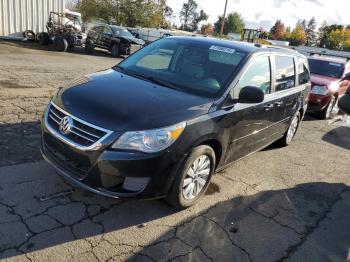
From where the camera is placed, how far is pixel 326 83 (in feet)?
31.5

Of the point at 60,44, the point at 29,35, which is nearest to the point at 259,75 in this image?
the point at 60,44

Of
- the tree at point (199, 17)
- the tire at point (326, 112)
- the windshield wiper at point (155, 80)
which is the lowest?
the tire at point (326, 112)

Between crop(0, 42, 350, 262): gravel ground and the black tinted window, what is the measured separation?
1.28 meters

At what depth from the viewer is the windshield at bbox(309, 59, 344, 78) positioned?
419 inches

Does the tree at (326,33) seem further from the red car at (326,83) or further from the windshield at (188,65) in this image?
the windshield at (188,65)

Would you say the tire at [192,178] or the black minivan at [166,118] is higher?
the black minivan at [166,118]

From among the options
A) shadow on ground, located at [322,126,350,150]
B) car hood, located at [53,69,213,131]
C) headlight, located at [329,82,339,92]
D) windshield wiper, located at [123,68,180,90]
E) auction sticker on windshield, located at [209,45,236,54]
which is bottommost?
shadow on ground, located at [322,126,350,150]

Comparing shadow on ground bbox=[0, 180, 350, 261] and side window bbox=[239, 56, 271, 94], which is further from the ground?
side window bbox=[239, 56, 271, 94]

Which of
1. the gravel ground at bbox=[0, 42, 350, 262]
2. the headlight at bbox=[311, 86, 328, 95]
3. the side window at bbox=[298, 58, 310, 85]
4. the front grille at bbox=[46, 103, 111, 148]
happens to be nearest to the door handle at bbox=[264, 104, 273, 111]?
the gravel ground at bbox=[0, 42, 350, 262]

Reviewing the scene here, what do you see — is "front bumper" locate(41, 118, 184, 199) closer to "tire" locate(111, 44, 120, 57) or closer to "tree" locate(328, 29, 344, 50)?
"tire" locate(111, 44, 120, 57)

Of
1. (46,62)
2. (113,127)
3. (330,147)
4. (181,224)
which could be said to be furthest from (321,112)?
(46,62)

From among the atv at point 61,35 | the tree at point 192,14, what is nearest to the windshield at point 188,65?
the atv at point 61,35

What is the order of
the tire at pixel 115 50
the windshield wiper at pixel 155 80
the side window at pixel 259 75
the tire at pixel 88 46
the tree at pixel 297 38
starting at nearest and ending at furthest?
1. the windshield wiper at pixel 155 80
2. the side window at pixel 259 75
3. the tire at pixel 88 46
4. the tire at pixel 115 50
5. the tree at pixel 297 38

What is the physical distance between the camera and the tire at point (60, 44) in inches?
663
